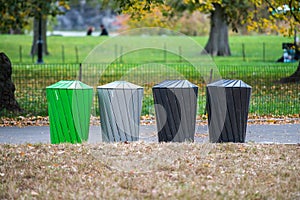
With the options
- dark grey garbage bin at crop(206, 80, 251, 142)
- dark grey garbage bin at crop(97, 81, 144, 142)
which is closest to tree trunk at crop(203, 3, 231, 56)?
dark grey garbage bin at crop(206, 80, 251, 142)

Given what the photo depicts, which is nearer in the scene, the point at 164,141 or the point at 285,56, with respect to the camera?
the point at 164,141

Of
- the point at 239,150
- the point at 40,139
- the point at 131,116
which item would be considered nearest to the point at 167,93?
the point at 131,116

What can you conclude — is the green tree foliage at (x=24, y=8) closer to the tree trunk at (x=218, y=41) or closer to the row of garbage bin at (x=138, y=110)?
the row of garbage bin at (x=138, y=110)

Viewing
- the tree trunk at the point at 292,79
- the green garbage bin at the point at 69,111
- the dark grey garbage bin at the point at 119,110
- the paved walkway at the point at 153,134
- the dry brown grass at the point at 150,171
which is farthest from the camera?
the tree trunk at the point at 292,79

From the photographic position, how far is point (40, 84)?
20.4 meters

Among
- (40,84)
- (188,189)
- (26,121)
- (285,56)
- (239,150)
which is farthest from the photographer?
(285,56)

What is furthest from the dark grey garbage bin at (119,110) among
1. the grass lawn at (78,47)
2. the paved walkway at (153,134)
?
the grass lawn at (78,47)

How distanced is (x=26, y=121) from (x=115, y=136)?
14.2 feet

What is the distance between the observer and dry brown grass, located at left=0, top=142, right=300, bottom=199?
783cm

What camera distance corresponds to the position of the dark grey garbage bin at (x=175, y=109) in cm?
1119

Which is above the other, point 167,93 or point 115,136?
point 167,93

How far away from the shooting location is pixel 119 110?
11.2 meters

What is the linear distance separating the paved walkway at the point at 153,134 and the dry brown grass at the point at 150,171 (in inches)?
42.6

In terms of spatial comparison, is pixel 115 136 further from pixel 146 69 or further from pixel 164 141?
Result: pixel 146 69
